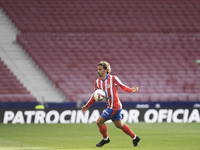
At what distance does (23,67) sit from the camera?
2180 centimetres

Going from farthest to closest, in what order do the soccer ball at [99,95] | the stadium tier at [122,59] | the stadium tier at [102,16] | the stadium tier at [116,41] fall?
the stadium tier at [102,16]
the stadium tier at [116,41]
the stadium tier at [122,59]
the soccer ball at [99,95]

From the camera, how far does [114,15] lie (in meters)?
25.1

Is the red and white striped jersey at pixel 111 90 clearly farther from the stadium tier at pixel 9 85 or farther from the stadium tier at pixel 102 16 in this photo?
the stadium tier at pixel 102 16

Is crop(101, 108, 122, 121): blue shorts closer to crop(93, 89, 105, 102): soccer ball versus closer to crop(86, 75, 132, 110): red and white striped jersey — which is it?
crop(86, 75, 132, 110): red and white striped jersey

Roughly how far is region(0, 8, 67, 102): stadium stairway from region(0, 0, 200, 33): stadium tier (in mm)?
872

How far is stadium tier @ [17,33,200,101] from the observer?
21297 millimetres

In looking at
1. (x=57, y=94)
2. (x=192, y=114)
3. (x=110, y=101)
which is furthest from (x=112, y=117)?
(x=57, y=94)

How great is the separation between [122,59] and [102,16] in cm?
391

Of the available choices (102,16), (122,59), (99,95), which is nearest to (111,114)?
(99,95)

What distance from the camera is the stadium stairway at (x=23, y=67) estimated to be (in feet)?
67.5

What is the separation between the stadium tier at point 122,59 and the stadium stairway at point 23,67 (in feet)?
1.39

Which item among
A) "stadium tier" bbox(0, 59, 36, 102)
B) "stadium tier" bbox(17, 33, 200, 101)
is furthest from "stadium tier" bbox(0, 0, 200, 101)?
"stadium tier" bbox(0, 59, 36, 102)

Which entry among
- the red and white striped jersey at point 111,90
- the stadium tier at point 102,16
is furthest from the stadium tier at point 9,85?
the red and white striped jersey at point 111,90

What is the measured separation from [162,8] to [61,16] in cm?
700
